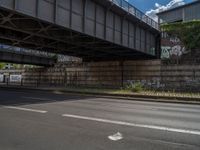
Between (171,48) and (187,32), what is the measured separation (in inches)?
138

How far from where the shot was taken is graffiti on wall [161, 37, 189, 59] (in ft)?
141

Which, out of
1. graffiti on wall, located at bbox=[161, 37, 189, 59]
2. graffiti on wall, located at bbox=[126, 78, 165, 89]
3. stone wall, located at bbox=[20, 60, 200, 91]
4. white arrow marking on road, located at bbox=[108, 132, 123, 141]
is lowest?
white arrow marking on road, located at bbox=[108, 132, 123, 141]

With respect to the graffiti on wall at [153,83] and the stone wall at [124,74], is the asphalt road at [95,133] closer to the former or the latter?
the stone wall at [124,74]

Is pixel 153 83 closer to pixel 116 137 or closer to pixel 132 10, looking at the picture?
pixel 132 10

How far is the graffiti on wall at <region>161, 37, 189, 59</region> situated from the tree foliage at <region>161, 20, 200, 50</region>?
0.78m

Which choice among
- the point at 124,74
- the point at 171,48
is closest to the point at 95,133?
the point at 124,74

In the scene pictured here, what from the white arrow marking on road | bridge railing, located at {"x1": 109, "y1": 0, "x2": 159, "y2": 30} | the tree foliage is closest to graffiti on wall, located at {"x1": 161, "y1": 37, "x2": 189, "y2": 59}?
the tree foliage

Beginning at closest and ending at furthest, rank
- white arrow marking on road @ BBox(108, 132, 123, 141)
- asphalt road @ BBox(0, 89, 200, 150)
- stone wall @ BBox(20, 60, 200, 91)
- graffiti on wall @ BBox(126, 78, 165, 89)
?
asphalt road @ BBox(0, 89, 200, 150) → white arrow marking on road @ BBox(108, 132, 123, 141) → stone wall @ BBox(20, 60, 200, 91) → graffiti on wall @ BBox(126, 78, 165, 89)

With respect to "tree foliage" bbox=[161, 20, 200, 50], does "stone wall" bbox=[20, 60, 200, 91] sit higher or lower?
lower

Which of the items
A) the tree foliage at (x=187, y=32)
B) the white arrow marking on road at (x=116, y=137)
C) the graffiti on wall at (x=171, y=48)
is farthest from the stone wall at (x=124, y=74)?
the white arrow marking on road at (x=116, y=137)

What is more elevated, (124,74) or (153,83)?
(124,74)

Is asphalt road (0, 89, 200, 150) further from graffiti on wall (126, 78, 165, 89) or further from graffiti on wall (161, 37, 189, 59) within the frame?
graffiti on wall (161, 37, 189, 59)

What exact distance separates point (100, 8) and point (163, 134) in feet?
68.1

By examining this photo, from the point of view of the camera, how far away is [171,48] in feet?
143
